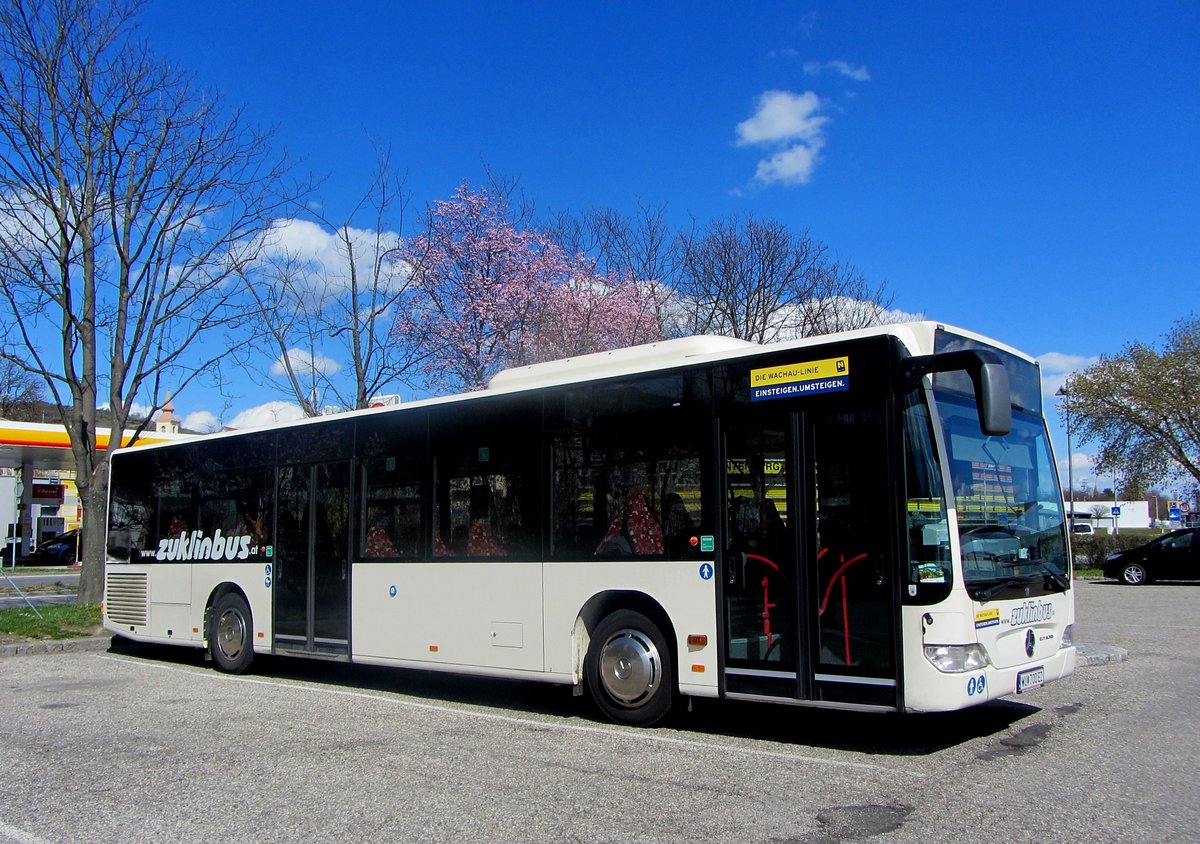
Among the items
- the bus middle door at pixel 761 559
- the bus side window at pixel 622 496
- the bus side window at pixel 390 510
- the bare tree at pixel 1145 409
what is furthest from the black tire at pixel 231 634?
the bare tree at pixel 1145 409

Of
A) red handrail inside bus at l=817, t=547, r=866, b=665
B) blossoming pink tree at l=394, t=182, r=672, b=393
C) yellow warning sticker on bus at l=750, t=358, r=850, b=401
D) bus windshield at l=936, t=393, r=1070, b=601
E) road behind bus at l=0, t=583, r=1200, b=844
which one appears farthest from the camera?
blossoming pink tree at l=394, t=182, r=672, b=393

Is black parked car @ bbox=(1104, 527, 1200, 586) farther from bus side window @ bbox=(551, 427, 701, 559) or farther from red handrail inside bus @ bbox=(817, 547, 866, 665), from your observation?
red handrail inside bus @ bbox=(817, 547, 866, 665)

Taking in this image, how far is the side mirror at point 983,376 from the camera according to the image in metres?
6.71

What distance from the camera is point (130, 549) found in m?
14.6

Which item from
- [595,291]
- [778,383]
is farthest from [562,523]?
[595,291]

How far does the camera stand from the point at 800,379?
302 inches

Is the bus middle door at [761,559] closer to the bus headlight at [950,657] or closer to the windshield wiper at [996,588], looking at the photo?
the bus headlight at [950,657]

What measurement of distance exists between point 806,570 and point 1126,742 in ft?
9.10

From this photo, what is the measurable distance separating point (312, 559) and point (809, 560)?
6.56 metres

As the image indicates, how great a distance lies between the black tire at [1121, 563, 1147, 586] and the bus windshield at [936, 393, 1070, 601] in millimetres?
23590

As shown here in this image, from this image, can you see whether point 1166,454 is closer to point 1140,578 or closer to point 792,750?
point 1140,578

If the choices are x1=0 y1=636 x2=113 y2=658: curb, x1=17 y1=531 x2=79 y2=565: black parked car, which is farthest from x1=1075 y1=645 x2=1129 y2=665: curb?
x1=17 y1=531 x2=79 y2=565: black parked car

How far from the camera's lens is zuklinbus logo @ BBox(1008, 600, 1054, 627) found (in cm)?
732

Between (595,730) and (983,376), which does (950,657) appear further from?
(595,730)
